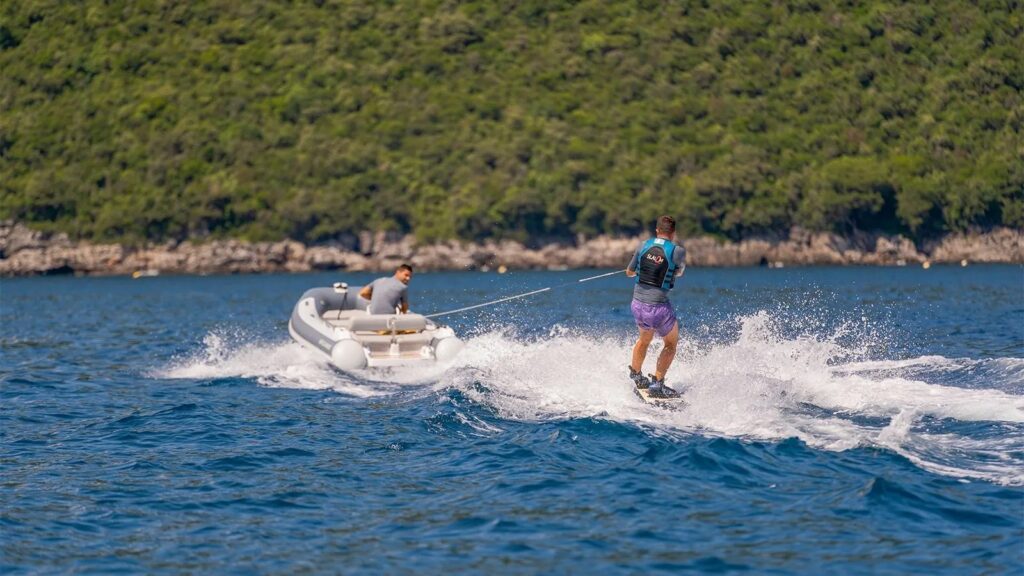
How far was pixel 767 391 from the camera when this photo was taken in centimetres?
1311

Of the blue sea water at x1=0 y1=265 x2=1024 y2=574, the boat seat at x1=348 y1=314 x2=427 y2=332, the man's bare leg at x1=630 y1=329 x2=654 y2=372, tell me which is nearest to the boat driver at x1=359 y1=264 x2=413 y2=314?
the boat seat at x1=348 y1=314 x2=427 y2=332

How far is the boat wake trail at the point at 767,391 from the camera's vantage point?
10.9m

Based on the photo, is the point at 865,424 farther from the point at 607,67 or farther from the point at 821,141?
the point at 607,67

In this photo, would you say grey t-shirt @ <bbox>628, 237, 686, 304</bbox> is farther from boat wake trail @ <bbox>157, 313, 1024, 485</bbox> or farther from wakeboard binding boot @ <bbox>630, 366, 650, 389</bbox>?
boat wake trail @ <bbox>157, 313, 1024, 485</bbox>

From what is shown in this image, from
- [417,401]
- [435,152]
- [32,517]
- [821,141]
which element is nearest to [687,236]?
[821,141]

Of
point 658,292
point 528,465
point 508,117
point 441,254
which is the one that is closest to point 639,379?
point 658,292

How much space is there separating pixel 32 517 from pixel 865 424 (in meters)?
7.58

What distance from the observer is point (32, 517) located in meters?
9.73

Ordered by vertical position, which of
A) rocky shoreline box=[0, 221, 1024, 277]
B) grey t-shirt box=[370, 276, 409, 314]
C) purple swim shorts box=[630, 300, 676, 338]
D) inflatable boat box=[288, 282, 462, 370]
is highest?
purple swim shorts box=[630, 300, 676, 338]

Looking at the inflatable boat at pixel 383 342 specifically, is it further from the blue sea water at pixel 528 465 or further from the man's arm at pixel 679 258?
the man's arm at pixel 679 258

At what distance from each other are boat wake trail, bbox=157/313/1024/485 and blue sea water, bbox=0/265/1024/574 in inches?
1.7

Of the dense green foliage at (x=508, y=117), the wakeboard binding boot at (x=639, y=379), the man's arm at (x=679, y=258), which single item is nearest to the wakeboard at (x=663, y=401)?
A: the wakeboard binding boot at (x=639, y=379)

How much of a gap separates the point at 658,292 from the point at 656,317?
27 cm

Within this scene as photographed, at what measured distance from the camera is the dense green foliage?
95375mm
